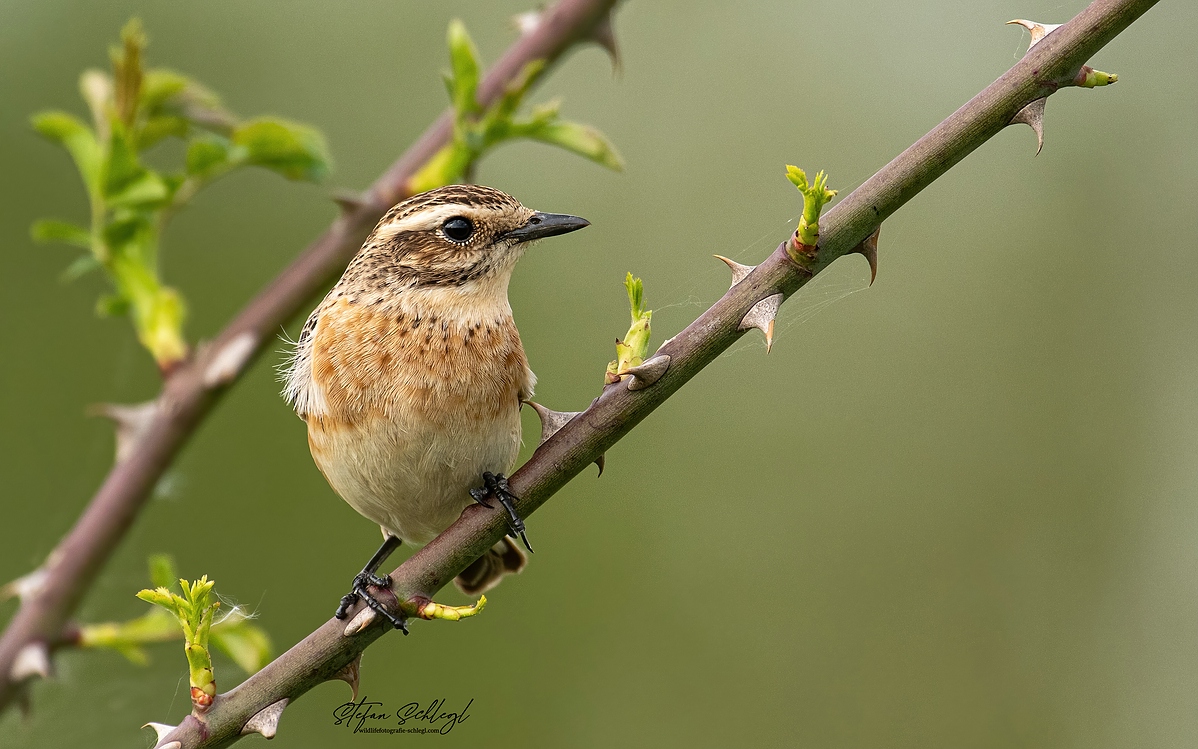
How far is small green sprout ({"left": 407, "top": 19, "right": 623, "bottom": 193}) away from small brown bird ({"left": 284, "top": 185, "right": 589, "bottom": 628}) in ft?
0.43

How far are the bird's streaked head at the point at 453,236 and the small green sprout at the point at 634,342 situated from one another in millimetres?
913

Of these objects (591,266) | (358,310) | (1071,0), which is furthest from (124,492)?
(591,266)

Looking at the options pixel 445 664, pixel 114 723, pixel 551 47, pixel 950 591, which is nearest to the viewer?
pixel 551 47

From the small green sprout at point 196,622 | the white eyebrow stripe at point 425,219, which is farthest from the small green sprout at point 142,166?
the small green sprout at point 196,622

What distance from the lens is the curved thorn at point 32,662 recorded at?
3.79m

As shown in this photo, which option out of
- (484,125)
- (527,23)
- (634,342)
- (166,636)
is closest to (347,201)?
(484,125)

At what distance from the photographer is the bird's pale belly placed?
4160 millimetres

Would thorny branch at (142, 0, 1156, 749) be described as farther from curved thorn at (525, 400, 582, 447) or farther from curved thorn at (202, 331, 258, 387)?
curved thorn at (202, 331, 258, 387)

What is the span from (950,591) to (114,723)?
28.2ft

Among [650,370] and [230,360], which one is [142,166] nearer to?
[230,360]

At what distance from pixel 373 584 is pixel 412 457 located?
914 millimetres

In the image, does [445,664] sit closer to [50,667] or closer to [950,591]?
[950,591]

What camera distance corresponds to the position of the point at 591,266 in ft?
39.9

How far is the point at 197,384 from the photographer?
13.2 feet
